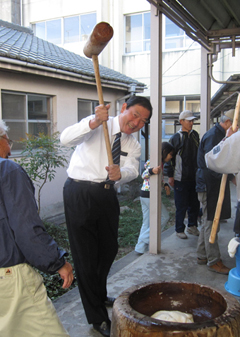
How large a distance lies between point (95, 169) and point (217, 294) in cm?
149

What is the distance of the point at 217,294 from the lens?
5.95ft

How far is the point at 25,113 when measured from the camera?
7992 mm

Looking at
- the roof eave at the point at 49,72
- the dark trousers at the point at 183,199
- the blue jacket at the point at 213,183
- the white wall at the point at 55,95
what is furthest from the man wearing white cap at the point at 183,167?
the white wall at the point at 55,95

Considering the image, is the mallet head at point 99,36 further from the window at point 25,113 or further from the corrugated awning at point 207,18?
the window at point 25,113

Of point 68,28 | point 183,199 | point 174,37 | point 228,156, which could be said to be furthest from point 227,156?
point 68,28

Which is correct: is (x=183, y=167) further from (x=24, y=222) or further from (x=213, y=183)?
(x=24, y=222)

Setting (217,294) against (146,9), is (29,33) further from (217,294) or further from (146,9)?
(217,294)

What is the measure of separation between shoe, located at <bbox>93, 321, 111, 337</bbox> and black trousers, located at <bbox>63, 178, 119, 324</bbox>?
0.15ft

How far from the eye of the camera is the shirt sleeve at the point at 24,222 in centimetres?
193

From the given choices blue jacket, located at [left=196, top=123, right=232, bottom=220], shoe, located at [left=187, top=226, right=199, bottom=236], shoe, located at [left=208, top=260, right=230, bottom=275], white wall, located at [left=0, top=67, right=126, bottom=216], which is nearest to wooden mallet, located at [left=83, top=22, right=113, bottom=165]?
blue jacket, located at [left=196, top=123, right=232, bottom=220]

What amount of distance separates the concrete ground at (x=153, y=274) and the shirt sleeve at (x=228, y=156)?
1.25 m

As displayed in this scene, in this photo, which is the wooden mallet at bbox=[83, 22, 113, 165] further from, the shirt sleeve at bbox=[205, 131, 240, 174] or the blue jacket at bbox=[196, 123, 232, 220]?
the blue jacket at bbox=[196, 123, 232, 220]

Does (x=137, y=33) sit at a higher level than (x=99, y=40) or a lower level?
higher

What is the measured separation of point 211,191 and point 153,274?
1.24 m
